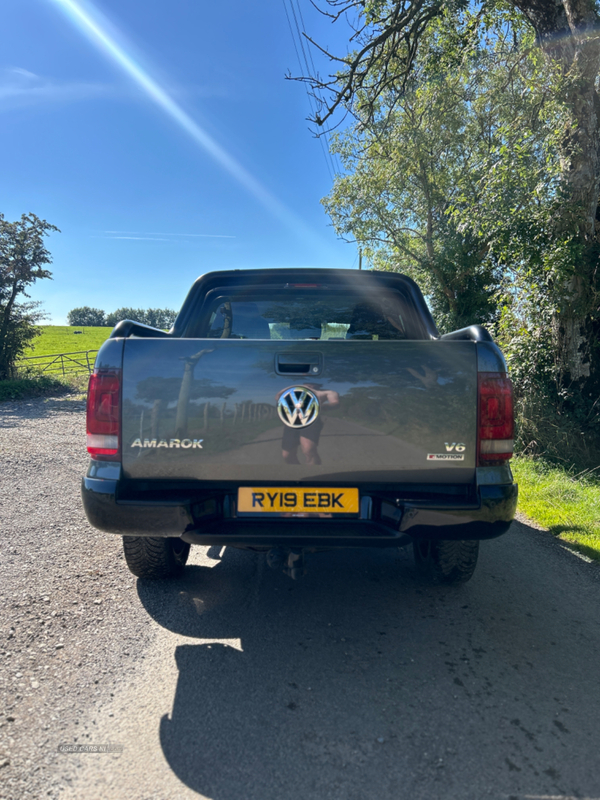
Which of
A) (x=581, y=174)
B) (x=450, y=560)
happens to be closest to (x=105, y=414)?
(x=450, y=560)

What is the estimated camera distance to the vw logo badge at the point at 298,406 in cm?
239

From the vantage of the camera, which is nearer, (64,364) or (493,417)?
(493,417)

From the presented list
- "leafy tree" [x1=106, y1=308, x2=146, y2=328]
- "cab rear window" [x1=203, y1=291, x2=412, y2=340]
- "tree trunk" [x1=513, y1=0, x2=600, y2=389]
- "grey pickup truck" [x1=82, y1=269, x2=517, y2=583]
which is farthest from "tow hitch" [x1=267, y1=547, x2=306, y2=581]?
"leafy tree" [x1=106, y1=308, x2=146, y2=328]

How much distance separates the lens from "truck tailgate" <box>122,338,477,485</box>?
2.40 m

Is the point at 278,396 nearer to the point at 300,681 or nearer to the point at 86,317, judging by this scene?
the point at 300,681

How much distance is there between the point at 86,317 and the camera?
97375 mm

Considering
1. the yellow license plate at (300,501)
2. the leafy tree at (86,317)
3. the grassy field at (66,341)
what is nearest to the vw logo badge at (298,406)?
the yellow license plate at (300,501)

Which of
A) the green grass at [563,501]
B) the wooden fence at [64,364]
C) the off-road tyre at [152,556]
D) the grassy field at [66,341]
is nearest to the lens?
the off-road tyre at [152,556]

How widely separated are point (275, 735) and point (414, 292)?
2692 mm

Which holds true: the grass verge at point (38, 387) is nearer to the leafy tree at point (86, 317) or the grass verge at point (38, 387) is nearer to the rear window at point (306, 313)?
the rear window at point (306, 313)

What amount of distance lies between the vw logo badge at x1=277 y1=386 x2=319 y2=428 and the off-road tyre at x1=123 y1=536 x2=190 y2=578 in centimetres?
118

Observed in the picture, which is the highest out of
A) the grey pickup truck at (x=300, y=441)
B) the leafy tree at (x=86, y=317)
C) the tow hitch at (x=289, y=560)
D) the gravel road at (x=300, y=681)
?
the leafy tree at (x=86, y=317)

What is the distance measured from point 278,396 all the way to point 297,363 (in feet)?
0.59

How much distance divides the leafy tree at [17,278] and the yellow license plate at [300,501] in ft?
63.2
